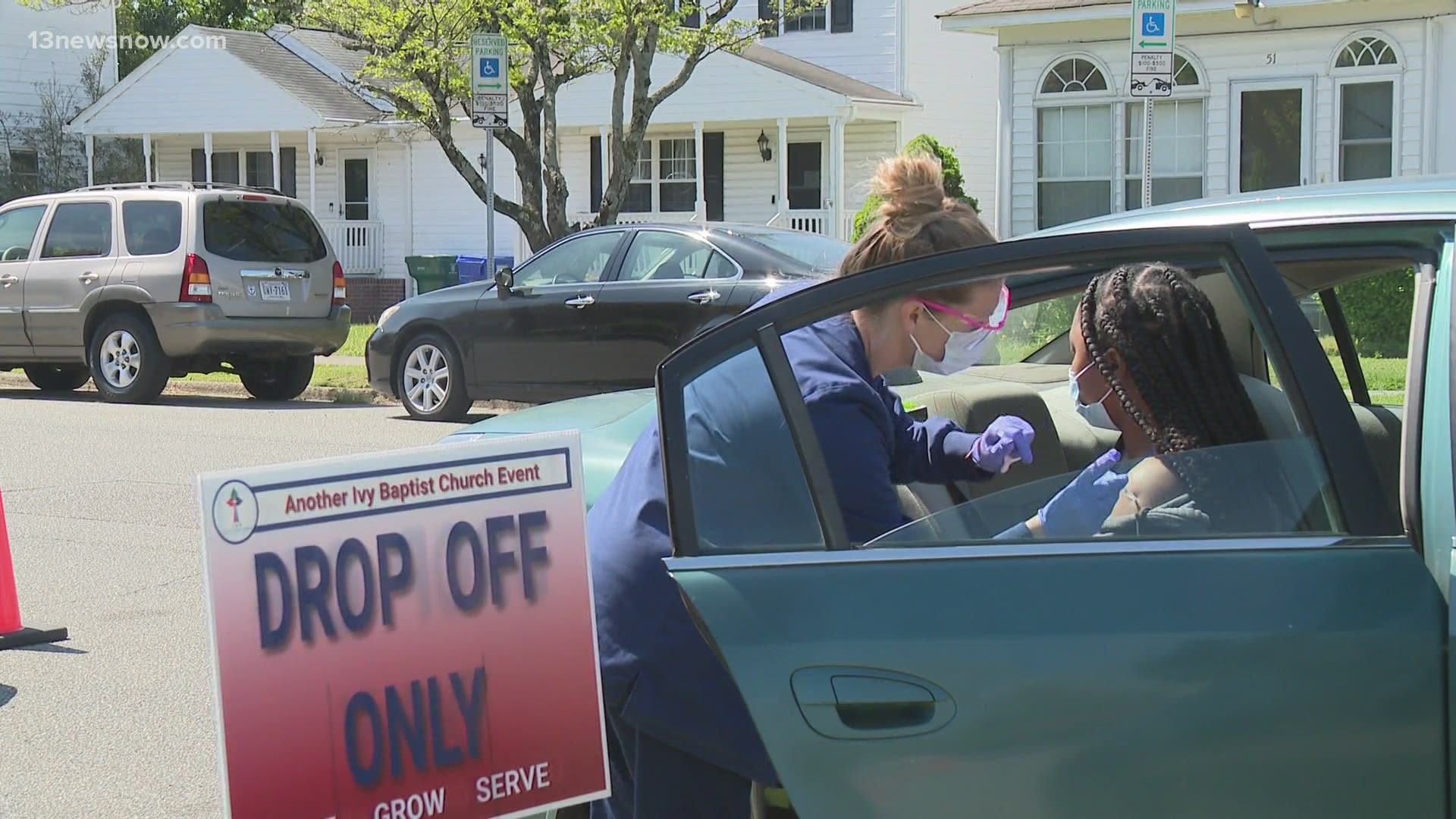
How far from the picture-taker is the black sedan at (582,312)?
11.6 metres

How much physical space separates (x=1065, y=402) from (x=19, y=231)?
43.9ft

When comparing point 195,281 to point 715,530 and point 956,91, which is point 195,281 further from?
point 956,91

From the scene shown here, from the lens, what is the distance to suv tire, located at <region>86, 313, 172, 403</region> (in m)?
14.3

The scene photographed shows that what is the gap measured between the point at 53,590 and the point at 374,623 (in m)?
4.92

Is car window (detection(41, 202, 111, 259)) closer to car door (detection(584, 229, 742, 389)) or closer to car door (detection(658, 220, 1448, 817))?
car door (detection(584, 229, 742, 389))

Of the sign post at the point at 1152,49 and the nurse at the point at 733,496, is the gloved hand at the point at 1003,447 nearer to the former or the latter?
the nurse at the point at 733,496

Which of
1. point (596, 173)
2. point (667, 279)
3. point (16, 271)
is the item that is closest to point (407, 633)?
point (667, 279)

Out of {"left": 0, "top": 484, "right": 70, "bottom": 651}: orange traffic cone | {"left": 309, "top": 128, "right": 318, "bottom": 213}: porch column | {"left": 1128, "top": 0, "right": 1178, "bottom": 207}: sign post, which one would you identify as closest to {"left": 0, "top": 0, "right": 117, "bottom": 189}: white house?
{"left": 309, "top": 128, "right": 318, "bottom": 213}: porch column

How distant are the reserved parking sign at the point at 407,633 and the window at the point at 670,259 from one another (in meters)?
→ 8.84

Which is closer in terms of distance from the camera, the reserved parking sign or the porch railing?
the reserved parking sign

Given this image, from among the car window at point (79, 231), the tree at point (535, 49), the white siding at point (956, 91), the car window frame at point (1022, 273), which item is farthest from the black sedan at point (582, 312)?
the white siding at point (956, 91)

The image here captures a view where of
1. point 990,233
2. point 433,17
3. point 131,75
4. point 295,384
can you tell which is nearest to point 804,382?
point 990,233

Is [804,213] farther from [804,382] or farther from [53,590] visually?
[804,382]

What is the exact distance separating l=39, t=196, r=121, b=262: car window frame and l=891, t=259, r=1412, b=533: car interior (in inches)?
471
